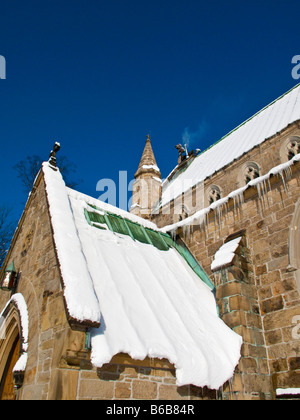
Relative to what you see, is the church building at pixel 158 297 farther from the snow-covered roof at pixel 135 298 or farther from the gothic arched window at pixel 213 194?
the gothic arched window at pixel 213 194

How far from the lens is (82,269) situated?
16.4 feet

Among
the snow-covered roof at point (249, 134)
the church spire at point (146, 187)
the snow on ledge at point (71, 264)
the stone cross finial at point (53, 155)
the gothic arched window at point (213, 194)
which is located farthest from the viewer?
the church spire at point (146, 187)

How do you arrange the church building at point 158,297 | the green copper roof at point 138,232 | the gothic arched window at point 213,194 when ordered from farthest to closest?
the gothic arched window at point 213,194 → the green copper roof at point 138,232 → the church building at point 158,297

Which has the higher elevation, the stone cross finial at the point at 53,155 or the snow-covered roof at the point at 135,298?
the stone cross finial at the point at 53,155

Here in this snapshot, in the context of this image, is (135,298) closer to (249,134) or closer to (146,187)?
(249,134)

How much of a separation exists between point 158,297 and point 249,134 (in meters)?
9.12

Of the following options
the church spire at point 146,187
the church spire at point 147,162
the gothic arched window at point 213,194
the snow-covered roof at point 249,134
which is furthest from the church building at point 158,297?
the church spire at point 147,162

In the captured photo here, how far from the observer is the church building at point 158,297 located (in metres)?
4.46

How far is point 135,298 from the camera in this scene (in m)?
5.70

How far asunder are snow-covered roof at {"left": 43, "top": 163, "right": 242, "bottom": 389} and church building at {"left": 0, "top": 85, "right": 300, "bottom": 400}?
2cm

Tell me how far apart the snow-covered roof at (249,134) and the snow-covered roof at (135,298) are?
5.35 metres

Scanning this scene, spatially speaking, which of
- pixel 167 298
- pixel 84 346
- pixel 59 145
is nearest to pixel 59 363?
pixel 84 346

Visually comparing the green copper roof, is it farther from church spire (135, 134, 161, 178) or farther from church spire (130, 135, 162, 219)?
church spire (135, 134, 161, 178)

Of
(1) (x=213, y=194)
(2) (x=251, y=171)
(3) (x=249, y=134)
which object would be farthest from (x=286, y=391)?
(3) (x=249, y=134)
